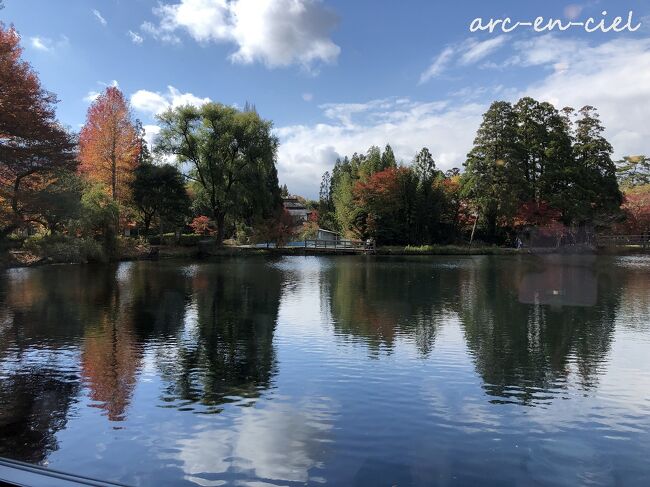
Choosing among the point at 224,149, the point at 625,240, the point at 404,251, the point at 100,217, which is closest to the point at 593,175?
the point at 625,240

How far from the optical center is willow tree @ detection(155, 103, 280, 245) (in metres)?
34.6

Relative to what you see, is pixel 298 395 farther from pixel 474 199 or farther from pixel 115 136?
pixel 474 199

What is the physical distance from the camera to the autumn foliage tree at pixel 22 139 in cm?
1817

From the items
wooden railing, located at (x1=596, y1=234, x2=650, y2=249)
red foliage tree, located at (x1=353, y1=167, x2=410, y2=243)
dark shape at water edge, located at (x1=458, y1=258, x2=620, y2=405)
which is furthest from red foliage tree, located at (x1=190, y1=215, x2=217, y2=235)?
wooden railing, located at (x1=596, y1=234, x2=650, y2=249)

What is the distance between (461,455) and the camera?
5.16 metres

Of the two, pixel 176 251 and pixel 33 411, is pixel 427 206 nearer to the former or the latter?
pixel 176 251

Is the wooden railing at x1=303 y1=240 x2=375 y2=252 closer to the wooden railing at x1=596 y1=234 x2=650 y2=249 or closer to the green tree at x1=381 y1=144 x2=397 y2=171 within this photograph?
the green tree at x1=381 y1=144 x2=397 y2=171

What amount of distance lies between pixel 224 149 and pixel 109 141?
7.70m

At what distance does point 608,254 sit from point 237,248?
29.3 meters

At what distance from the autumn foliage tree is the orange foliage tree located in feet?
33.2

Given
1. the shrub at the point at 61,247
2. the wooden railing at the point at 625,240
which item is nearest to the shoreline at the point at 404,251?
the wooden railing at the point at 625,240

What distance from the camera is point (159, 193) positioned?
35688 mm

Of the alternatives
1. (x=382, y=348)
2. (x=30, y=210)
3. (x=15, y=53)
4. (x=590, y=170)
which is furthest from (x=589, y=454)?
(x=590, y=170)

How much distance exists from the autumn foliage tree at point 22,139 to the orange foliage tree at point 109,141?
33.2ft
